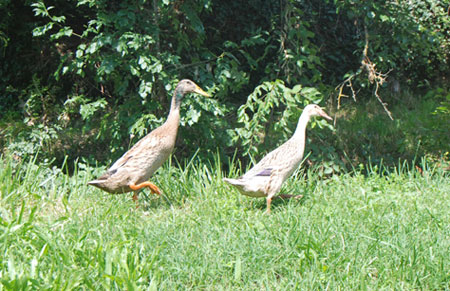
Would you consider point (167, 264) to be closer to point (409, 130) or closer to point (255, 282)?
point (255, 282)

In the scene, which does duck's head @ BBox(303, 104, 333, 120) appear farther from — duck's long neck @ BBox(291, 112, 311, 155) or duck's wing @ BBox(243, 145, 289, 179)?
duck's wing @ BBox(243, 145, 289, 179)

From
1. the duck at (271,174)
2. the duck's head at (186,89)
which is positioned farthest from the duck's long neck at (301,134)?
the duck's head at (186,89)

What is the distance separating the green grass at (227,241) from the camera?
4199 millimetres

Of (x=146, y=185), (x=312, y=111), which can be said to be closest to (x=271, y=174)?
(x=312, y=111)

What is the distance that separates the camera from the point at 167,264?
14.8 feet

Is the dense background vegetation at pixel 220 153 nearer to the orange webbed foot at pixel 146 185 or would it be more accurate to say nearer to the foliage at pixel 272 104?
the foliage at pixel 272 104

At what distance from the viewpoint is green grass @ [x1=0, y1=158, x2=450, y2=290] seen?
4.20m

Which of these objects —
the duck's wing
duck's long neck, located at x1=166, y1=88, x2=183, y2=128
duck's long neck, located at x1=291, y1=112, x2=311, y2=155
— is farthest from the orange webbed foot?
duck's long neck, located at x1=291, y1=112, x2=311, y2=155

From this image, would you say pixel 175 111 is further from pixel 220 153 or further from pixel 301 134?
pixel 301 134

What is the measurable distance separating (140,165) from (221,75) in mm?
1574

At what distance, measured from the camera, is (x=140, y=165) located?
638 cm

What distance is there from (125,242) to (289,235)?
4.57ft

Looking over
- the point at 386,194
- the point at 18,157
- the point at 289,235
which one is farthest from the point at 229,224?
the point at 18,157

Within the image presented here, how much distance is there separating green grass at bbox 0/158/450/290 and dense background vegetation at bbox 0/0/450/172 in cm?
127
